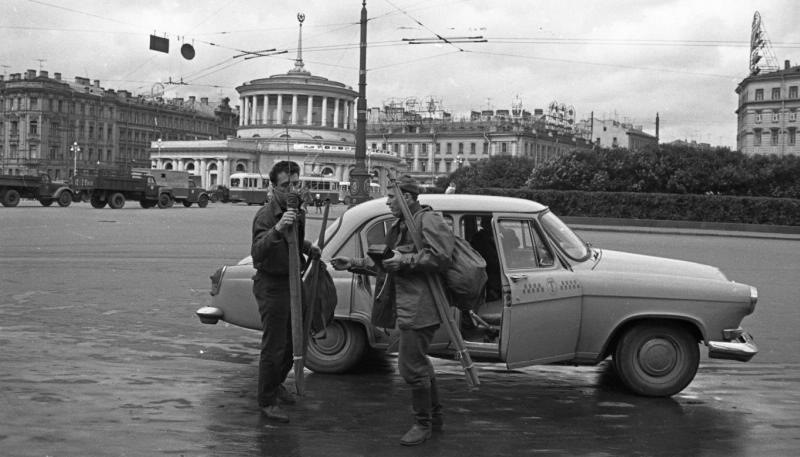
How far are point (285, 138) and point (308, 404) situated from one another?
120669mm

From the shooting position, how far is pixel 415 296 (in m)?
5.98

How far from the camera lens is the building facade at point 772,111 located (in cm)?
9756

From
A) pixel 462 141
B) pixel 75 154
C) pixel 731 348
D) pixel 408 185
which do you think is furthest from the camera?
pixel 462 141

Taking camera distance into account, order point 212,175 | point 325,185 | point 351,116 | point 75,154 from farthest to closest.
→ point 351,116 < point 212,175 < point 75,154 < point 325,185

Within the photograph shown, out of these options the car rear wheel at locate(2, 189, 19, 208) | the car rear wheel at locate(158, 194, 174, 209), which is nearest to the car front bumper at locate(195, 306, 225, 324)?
the car rear wheel at locate(2, 189, 19, 208)

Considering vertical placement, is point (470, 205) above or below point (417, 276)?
above

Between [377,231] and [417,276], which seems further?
[377,231]

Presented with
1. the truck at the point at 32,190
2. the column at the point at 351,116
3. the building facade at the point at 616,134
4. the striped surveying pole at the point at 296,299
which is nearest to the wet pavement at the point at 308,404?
the striped surveying pole at the point at 296,299

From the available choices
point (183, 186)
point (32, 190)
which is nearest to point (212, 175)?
point (183, 186)

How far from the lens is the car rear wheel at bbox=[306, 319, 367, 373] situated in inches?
318

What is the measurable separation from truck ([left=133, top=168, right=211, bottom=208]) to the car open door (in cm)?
5731

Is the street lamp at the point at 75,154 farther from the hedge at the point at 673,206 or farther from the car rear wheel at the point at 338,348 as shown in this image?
the car rear wheel at the point at 338,348

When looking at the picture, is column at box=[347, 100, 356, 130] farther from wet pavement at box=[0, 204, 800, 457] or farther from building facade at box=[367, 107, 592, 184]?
wet pavement at box=[0, 204, 800, 457]

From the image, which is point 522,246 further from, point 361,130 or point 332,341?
point 361,130
